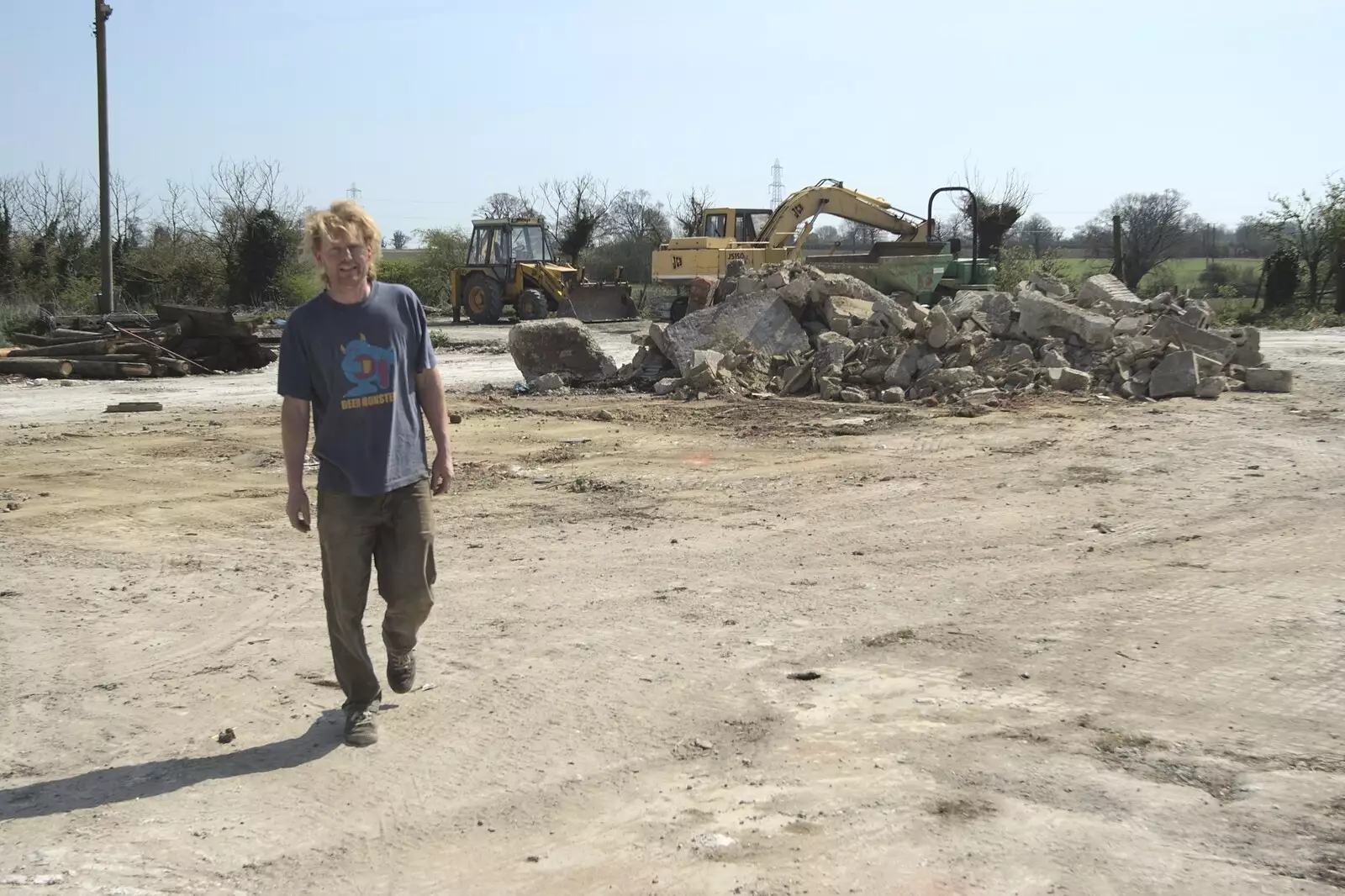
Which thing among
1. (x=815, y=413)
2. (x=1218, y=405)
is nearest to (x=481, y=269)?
(x=815, y=413)

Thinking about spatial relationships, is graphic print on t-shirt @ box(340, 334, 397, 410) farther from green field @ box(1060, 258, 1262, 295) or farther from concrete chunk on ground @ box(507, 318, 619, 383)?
green field @ box(1060, 258, 1262, 295)

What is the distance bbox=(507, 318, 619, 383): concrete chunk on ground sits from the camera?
54.1ft

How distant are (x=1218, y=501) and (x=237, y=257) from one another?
32993 millimetres

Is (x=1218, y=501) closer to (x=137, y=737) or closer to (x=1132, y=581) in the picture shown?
(x=1132, y=581)

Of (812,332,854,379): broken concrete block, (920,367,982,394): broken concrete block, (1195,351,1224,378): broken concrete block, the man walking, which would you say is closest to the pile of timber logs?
(812,332,854,379): broken concrete block

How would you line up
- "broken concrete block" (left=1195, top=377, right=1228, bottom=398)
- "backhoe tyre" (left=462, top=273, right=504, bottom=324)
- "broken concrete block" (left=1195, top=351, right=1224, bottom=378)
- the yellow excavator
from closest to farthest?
"broken concrete block" (left=1195, top=377, right=1228, bottom=398) < "broken concrete block" (left=1195, top=351, right=1224, bottom=378) < the yellow excavator < "backhoe tyre" (left=462, top=273, right=504, bottom=324)

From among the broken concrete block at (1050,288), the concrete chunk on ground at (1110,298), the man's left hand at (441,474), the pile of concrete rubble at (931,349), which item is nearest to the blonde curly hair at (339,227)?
the man's left hand at (441,474)

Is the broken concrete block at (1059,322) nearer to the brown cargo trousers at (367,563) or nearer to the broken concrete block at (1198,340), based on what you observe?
the broken concrete block at (1198,340)

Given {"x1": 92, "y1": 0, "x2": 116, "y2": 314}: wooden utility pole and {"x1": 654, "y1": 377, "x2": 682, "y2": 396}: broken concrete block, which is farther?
{"x1": 92, "y1": 0, "x2": 116, "y2": 314}: wooden utility pole

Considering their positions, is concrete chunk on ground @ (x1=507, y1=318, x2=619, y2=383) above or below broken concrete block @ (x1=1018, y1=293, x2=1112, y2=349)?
below

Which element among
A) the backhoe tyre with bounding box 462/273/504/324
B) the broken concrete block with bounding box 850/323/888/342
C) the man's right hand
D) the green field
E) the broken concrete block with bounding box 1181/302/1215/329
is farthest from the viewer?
the green field

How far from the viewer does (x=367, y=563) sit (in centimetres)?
426

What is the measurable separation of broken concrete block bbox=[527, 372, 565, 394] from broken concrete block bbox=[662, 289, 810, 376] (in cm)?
156

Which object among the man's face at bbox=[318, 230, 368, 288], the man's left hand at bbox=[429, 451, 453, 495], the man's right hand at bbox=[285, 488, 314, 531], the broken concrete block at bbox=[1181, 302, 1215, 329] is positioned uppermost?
the broken concrete block at bbox=[1181, 302, 1215, 329]
